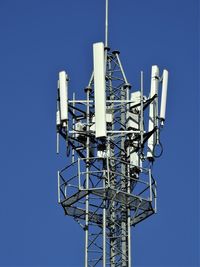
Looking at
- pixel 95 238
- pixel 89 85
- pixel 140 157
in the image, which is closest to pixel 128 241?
pixel 95 238

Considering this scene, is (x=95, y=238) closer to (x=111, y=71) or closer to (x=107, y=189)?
(x=107, y=189)

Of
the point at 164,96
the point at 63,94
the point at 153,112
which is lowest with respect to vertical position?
the point at 153,112

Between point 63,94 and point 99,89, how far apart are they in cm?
234

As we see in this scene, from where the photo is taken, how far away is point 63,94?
165 feet

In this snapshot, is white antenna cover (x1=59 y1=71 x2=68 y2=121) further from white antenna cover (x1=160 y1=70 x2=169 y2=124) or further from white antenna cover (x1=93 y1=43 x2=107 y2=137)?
white antenna cover (x1=160 y1=70 x2=169 y2=124)

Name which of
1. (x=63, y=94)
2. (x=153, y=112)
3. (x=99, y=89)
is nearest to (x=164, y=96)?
(x=153, y=112)

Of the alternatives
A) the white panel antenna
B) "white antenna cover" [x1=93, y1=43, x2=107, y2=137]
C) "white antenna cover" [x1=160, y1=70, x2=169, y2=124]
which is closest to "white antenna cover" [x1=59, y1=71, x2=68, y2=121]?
"white antenna cover" [x1=93, y1=43, x2=107, y2=137]

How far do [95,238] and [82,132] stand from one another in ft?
16.9

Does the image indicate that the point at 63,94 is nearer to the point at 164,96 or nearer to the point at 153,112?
the point at 153,112

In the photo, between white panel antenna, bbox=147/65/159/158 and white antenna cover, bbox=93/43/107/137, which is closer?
white antenna cover, bbox=93/43/107/137

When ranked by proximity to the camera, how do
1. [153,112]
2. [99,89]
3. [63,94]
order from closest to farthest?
[99,89] → [63,94] → [153,112]

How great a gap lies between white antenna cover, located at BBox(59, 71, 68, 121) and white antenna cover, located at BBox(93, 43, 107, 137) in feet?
6.34

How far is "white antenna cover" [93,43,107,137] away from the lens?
48.1 m

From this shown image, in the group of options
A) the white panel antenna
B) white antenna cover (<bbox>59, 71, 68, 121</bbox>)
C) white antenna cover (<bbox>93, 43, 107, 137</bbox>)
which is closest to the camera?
white antenna cover (<bbox>93, 43, 107, 137</bbox>)
